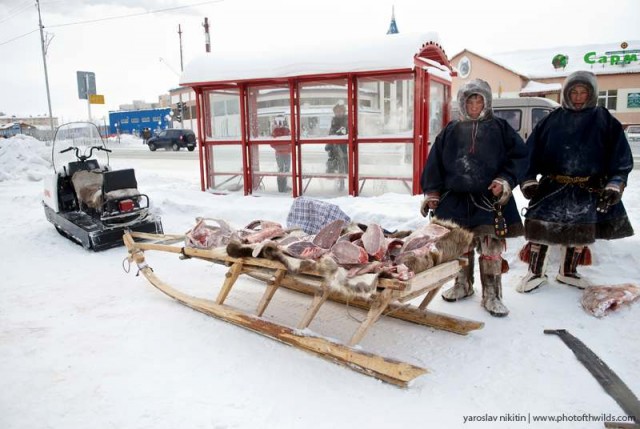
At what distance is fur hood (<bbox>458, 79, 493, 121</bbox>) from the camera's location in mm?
3816

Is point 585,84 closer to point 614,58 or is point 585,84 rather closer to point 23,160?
point 23,160

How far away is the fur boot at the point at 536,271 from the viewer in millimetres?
4398

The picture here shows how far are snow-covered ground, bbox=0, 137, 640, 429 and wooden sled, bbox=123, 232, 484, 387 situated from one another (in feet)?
0.27

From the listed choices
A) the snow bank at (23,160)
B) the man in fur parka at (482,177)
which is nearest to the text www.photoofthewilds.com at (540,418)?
the man in fur parka at (482,177)

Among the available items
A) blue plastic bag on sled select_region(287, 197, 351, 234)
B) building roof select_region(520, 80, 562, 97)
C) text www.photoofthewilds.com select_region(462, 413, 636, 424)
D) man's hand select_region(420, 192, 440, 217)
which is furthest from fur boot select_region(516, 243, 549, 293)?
building roof select_region(520, 80, 562, 97)

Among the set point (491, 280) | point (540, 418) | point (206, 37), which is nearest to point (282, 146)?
point (491, 280)

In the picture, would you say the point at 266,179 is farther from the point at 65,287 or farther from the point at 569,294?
the point at 569,294

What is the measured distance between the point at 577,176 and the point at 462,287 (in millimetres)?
1396

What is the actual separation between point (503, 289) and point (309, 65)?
4839 millimetres

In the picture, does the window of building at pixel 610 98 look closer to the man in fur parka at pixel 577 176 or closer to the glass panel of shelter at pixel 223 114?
the glass panel of shelter at pixel 223 114

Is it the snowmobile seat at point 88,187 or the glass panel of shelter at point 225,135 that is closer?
the snowmobile seat at point 88,187

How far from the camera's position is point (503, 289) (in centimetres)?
451

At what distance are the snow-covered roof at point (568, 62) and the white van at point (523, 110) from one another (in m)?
Result: 18.8

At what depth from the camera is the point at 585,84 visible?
399 cm
